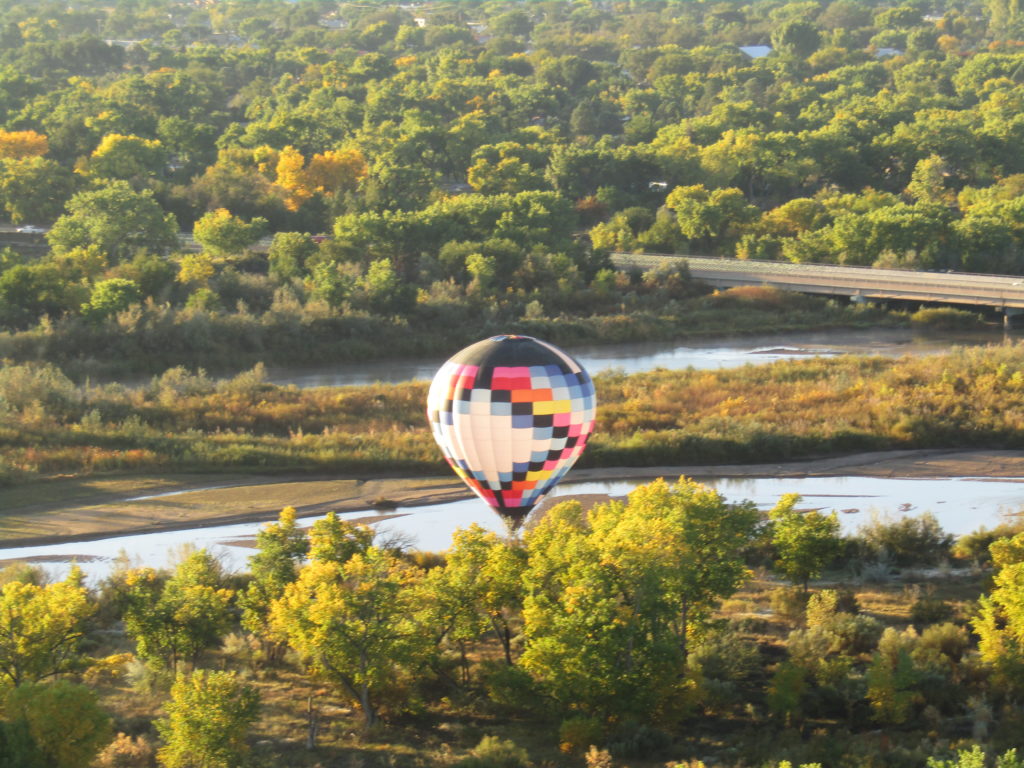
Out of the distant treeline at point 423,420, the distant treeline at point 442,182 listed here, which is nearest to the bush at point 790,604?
the distant treeline at point 423,420

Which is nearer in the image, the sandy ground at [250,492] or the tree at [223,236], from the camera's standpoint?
the sandy ground at [250,492]

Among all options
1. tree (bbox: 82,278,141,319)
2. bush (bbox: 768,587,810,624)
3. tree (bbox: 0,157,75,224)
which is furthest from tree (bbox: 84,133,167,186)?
bush (bbox: 768,587,810,624)

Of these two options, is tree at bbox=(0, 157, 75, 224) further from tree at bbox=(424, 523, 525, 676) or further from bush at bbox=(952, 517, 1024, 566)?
tree at bbox=(424, 523, 525, 676)

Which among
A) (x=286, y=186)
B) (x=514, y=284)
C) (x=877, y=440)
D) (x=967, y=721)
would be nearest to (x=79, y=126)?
(x=286, y=186)

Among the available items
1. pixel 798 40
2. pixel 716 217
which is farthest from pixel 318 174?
pixel 798 40

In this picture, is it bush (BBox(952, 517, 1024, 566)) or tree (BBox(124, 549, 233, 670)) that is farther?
bush (BBox(952, 517, 1024, 566))

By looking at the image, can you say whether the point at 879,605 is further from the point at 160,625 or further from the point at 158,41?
the point at 158,41

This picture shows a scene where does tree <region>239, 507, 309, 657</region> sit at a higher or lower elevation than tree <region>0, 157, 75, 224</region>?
lower

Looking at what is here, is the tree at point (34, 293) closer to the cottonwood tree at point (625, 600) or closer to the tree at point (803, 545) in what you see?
the cottonwood tree at point (625, 600)
